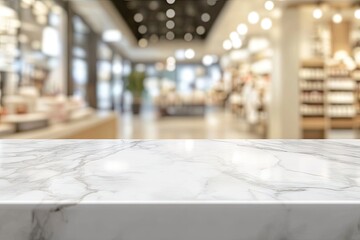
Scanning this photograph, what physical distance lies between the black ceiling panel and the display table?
10747 millimetres

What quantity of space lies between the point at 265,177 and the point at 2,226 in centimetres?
51

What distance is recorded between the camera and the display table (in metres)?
0.71

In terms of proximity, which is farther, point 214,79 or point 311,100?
point 214,79

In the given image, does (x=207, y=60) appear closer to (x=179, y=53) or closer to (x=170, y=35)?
(x=179, y=53)

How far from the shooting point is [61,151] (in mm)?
1232

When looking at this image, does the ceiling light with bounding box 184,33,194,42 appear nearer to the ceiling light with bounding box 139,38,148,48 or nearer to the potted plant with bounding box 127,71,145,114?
the ceiling light with bounding box 139,38,148,48

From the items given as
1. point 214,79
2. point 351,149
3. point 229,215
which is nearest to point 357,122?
point 351,149

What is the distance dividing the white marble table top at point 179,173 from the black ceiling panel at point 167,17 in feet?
34.2

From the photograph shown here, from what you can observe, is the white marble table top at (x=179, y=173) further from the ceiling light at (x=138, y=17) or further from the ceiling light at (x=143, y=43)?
the ceiling light at (x=143, y=43)

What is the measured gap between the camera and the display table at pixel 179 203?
71 centimetres

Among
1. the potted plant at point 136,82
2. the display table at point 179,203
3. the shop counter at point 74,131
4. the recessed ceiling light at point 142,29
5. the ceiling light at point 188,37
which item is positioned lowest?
the shop counter at point 74,131

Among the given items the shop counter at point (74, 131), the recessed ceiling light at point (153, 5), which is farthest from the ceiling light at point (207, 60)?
the shop counter at point (74, 131)

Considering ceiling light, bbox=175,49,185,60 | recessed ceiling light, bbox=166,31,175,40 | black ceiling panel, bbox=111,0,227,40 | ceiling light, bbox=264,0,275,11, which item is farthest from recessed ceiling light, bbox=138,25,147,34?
ceiling light, bbox=264,0,275,11

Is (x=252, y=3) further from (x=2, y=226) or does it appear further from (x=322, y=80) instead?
(x=2, y=226)
